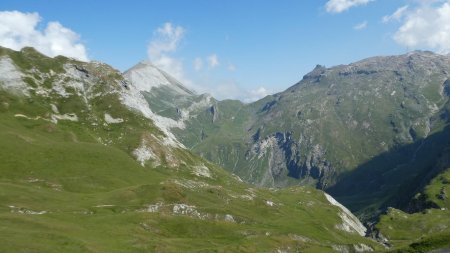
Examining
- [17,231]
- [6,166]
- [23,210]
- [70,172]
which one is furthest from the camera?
[70,172]

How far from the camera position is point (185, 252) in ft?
335

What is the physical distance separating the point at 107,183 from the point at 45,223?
93.4 meters

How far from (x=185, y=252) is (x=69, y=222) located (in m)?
28.7

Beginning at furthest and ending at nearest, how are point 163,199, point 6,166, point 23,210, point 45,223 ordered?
point 6,166 < point 163,199 < point 23,210 < point 45,223

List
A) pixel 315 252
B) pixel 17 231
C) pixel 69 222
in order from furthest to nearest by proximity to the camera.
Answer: pixel 315 252, pixel 69 222, pixel 17 231

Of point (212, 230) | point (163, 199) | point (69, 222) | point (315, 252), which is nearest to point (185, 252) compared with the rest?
point (69, 222)

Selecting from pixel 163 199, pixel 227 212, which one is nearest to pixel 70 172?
pixel 163 199

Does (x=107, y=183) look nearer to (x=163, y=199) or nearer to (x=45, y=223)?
(x=163, y=199)

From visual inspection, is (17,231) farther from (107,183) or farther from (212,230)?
(107,183)

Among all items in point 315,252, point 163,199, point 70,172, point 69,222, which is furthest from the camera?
point 70,172

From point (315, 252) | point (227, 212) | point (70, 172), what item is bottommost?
point (315, 252)

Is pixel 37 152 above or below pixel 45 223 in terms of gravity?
above

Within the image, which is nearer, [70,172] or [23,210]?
[23,210]

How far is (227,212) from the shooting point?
167250 mm
